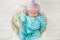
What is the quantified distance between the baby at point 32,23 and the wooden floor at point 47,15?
33 mm

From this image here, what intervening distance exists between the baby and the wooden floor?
0.03 metres

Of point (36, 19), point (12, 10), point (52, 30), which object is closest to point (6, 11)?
point (12, 10)

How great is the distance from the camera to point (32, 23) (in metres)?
0.79

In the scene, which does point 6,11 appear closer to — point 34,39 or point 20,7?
point 20,7

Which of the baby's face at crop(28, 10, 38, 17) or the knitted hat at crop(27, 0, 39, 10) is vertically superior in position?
the knitted hat at crop(27, 0, 39, 10)

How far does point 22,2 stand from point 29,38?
0.66 feet

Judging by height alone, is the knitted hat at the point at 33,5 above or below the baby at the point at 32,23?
above

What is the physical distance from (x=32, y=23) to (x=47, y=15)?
0.10m

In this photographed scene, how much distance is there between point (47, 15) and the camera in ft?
2.63

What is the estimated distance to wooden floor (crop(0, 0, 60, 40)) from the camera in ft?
2.60

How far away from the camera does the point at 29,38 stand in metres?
0.80

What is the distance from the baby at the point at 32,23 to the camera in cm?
78

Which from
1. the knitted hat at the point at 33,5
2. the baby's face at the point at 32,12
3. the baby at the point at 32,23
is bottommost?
the baby at the point at 32,23

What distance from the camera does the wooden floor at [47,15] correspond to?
0.79 m
